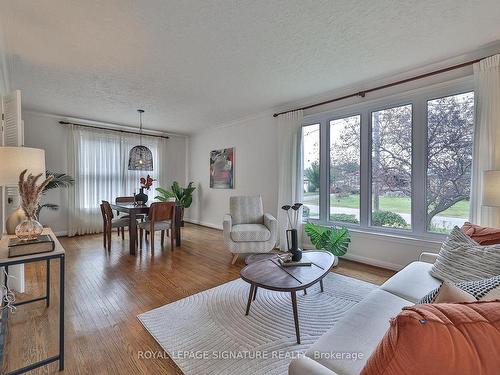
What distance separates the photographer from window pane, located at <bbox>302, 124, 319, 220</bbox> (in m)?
3.94

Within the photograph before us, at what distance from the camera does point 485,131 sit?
93.7 inches

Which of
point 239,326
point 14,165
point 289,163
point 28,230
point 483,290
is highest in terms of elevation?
point 289,163

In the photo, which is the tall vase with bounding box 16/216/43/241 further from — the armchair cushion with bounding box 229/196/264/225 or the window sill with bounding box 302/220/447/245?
the window sill with bounding box 302/220/447/245

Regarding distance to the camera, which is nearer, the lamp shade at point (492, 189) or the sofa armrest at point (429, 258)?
the lamp shade at point (492, 189)

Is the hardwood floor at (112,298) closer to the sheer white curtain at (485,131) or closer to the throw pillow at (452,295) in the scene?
the sheer white curtain at (485,131)

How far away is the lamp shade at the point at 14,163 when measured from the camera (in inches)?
66.6

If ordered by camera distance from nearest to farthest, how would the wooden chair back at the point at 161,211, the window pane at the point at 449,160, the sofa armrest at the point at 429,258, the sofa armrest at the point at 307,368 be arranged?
the sofa armrest at the point at 307,368
the sofa armrest at the point at 429,258
the window pane at the point at 449,160
the wooden chair back at the point at 161,211

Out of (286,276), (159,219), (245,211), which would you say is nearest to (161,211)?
(159,219)

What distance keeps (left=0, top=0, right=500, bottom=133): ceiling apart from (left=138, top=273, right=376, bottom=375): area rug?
7.23 ft

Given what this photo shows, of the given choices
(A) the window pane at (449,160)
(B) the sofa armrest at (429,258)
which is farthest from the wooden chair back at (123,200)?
(A) the window pane at (449,160)

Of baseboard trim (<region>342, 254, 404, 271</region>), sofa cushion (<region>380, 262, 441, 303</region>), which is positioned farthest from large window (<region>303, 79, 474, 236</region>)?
sofa cushion (<region>380, 262, 441, 303</region>)

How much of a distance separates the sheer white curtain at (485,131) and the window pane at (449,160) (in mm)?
235

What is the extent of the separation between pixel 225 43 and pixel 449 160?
9.17 ft

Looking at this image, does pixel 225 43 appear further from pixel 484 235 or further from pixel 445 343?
pixel 484 235
